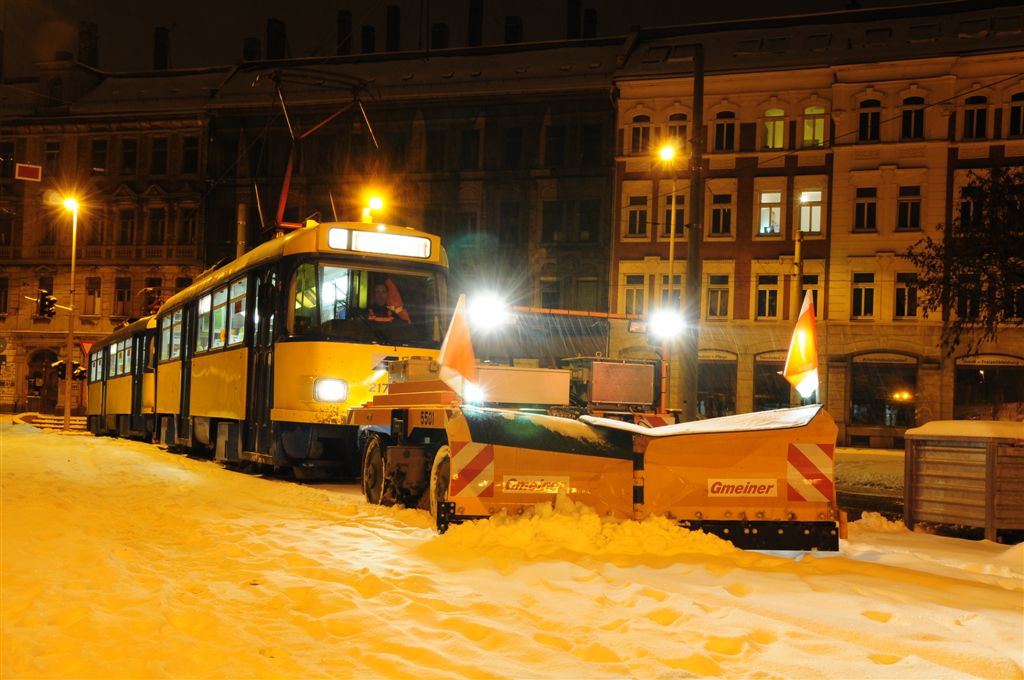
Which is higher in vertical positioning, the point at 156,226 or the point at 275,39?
the point at 275,39

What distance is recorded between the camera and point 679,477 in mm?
9250

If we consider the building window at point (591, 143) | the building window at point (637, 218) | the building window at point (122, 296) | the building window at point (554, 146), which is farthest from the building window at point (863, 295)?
the building window at point (122, 296)

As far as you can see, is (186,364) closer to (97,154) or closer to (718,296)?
(718,296)

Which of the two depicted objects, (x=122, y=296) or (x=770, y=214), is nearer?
(x=770, y=214)

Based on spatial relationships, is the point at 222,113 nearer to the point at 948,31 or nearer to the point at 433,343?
the point at 948,31

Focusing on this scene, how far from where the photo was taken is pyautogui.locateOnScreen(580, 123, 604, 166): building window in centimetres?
4462

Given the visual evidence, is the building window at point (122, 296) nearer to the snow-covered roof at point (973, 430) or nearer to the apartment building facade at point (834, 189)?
the apartment building facade at point (834, 189)

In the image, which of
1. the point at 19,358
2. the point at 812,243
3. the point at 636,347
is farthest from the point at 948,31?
the point at 19,358

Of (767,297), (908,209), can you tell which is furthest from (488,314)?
(908,209)

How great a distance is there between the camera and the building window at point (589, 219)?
4456 cm

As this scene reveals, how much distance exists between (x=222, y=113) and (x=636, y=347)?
82.5 ft

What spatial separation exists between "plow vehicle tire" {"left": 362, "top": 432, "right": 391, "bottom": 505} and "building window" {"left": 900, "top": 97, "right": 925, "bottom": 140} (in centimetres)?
3309

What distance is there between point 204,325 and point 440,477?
458 inches

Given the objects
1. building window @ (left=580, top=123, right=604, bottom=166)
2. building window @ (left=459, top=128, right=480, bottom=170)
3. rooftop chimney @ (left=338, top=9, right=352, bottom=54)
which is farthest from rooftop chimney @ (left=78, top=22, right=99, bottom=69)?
building window @ (left=580, top=123, right=604, bottom=166)
